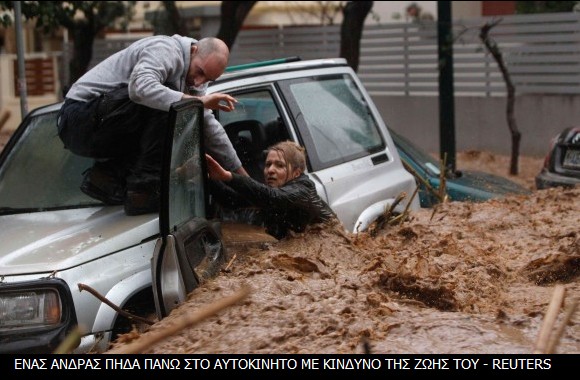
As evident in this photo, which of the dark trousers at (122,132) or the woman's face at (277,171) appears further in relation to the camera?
the woman's face at (277,171)

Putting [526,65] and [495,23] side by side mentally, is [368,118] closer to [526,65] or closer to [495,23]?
[495,23]

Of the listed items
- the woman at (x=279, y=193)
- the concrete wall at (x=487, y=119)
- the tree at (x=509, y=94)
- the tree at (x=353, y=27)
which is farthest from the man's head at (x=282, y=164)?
the concrete wall at (x=487, y=119)

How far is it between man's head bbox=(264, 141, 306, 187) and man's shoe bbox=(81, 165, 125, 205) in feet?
2.91

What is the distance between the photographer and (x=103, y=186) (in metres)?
5.77

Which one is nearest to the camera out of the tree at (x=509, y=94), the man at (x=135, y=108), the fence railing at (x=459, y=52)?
the man at (x=135, y=108)

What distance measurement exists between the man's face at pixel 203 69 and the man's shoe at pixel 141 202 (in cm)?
62

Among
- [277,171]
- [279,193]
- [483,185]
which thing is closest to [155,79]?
[279,193]

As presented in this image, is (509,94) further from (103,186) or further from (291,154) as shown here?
(103,186)

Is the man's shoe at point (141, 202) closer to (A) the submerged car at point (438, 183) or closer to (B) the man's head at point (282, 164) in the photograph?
(B) the man's head at point (282, 164)

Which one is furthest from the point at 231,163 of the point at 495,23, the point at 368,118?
the point at 495,23

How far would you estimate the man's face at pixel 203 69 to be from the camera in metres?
5.54

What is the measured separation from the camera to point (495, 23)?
15383 mm

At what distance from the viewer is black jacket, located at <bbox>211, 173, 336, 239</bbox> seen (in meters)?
5.79

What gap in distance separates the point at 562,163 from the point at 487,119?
7065 millimetres
